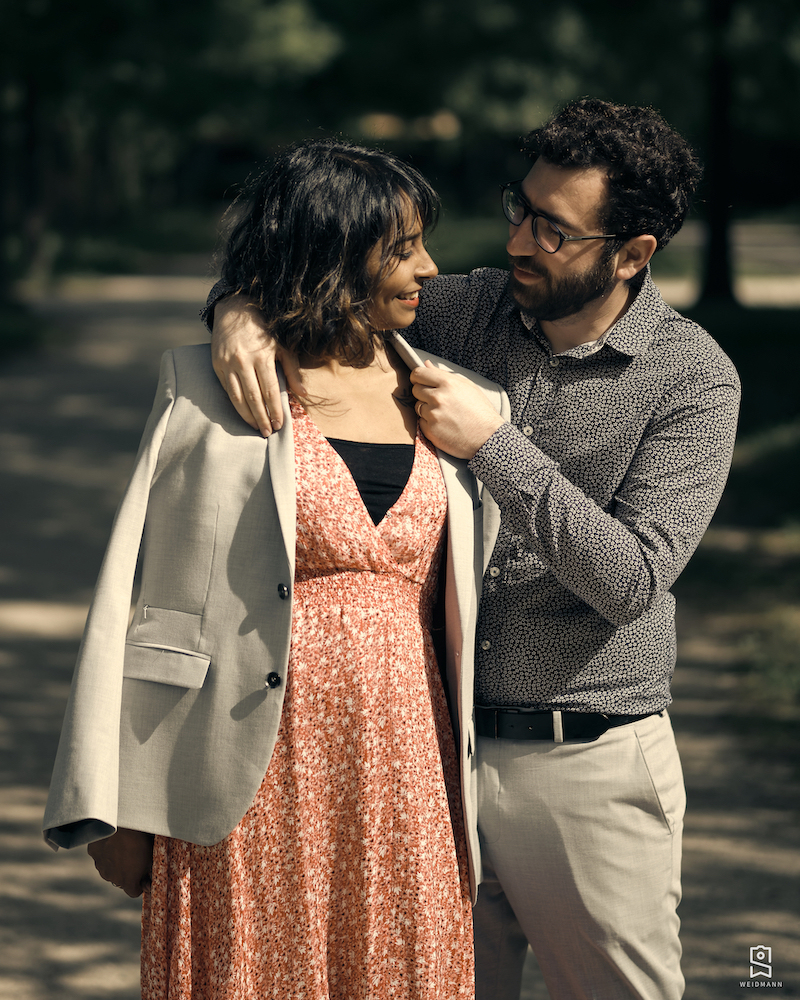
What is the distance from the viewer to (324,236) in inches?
86.2

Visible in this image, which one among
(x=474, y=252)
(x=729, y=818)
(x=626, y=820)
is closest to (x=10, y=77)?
(x=474, y=252)

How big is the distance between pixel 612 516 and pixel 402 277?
0.63m

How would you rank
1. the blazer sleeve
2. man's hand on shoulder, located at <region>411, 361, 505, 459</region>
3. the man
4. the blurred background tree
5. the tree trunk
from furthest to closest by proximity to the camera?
the blurred background tree
the tree trunk
the man
man's hand on shoulder, located at <region>411, 361, 505, 459</region>
the blazer sleeve

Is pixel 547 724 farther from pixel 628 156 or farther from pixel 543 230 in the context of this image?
pixel 628 156

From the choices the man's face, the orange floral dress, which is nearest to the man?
the man's face

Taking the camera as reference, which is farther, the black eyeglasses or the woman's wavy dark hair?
the black eyeglasses

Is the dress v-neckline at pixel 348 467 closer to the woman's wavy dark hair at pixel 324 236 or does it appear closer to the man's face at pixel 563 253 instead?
the woman's wavy dark hair at pixel 324 236

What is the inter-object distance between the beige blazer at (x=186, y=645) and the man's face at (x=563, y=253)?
0.60m

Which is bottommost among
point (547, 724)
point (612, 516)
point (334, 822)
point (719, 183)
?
point (334, 822)

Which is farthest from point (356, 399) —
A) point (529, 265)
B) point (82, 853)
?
point (82, 853)

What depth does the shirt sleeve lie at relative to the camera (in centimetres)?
214

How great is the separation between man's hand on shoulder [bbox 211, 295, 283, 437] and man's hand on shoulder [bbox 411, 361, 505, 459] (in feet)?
0.96

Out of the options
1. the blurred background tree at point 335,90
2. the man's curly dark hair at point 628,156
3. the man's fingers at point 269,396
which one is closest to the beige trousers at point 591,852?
the man's fingers at point 269,396

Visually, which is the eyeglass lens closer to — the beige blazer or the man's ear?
the man's ear
